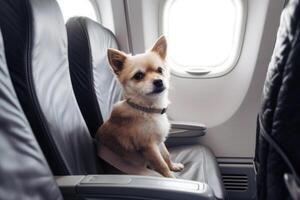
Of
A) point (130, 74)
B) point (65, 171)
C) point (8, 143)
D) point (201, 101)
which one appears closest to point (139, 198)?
point (65, 171)

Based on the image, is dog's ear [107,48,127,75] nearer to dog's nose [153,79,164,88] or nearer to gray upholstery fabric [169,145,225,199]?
dog's nose [153,79,164,88]

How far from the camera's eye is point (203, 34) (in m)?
2.10

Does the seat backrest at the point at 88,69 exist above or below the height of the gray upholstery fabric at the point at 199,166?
above

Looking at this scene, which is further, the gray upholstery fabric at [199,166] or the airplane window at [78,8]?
the airplane window at [78,8]

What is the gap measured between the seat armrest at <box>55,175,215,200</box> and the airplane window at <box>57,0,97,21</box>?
141cm

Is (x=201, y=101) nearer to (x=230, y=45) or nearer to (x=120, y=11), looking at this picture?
(x=230, y=45)

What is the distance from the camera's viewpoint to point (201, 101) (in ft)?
7.12

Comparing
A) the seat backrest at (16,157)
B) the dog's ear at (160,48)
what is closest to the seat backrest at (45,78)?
the seat backrest at (16,157)

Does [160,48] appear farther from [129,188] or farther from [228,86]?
[129,188]

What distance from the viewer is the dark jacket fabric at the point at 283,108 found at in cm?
56

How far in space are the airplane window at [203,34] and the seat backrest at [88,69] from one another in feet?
2.26

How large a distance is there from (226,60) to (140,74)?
0.87 m

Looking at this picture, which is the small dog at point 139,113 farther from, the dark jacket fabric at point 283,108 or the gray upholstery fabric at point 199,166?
the dark jacket fabric at point 283,108

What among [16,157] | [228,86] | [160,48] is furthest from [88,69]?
[228,86]
